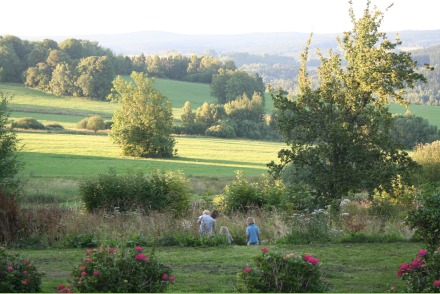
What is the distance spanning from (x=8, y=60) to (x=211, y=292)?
410 feet

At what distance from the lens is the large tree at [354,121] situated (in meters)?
27.6

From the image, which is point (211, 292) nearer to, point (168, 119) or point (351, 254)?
point (351, 254)

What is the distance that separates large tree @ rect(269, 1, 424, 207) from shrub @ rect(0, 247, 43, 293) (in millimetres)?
18440

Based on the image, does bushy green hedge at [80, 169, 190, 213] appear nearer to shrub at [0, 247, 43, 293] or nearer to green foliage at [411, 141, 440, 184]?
green foliage at [411, 141, 440, 184]

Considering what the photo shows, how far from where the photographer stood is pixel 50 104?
112875 mm

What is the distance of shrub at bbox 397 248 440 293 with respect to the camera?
995 cm

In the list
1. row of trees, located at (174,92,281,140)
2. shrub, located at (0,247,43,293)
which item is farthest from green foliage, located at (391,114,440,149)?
shrub, located at (0,247,43,293)

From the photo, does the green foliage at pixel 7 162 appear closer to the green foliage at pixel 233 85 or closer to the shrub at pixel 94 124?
the shrub at pixel 94 124

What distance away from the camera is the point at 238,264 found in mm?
14312

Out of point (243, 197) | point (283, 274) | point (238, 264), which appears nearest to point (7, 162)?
point (243, 197)

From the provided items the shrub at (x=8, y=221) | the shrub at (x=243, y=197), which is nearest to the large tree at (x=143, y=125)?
the shrub at (x=243, y=197)

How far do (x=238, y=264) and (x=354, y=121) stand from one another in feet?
51.9

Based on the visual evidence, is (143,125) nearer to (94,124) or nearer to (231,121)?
(94,124)

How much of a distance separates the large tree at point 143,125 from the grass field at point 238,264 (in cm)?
5505
